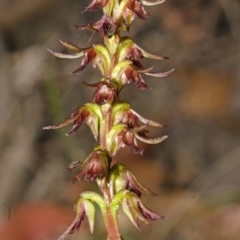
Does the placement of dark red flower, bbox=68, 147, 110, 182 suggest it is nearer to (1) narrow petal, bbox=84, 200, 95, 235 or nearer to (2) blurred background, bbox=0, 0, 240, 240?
(1) narrow petal, bbox=84, 200, 95, 235

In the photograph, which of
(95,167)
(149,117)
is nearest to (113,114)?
(95,167)

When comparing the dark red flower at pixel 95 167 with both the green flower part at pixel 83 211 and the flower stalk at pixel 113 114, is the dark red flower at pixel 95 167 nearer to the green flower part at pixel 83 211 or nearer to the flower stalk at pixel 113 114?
the flower stalk at pixel 113 114

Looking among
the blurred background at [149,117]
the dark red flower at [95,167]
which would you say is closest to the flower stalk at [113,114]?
the dark red flower at [95,167]

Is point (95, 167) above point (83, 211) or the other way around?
above

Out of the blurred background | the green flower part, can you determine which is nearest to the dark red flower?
the green flower part

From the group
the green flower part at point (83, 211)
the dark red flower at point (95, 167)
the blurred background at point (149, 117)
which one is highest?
the dark red flower at point (95, 167)

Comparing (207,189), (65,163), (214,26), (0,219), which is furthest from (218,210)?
(214,26)

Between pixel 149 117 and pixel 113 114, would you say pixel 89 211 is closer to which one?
pixel 113 114
